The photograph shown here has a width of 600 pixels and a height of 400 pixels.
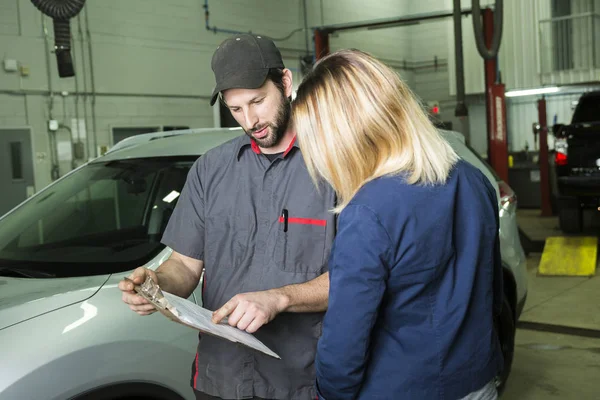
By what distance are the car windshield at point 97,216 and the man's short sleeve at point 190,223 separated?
0.63 meters

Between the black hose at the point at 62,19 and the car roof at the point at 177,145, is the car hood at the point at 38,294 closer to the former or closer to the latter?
the car roof at the point at 177,145

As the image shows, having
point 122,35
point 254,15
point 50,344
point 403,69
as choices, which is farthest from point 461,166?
point 403,69

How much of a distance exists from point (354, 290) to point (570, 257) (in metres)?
6.83

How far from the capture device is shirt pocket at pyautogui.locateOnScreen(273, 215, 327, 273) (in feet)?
6.31

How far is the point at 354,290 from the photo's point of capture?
1.38 metres

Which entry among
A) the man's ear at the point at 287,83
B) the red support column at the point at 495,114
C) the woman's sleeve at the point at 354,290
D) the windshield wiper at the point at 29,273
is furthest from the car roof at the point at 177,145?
the red support column at the point at 495,114

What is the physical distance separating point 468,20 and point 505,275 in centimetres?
1262

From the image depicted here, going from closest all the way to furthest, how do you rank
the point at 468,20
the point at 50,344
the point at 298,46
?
the point at 50,344 → the point at 298,46 → the point at 468,20

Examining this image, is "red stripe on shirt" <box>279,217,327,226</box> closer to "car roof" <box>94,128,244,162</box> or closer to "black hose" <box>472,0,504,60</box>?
"car roof" <box>94,128,244,162</box>

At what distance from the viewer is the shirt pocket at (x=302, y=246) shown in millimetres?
1925

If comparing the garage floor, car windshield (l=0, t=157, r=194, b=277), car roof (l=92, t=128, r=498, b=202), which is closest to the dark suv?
the garage floor

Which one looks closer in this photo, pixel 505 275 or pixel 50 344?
pixel 50 344

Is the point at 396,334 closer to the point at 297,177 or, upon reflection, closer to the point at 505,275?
the point at 297,177

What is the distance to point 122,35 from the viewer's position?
10789 millimetres
